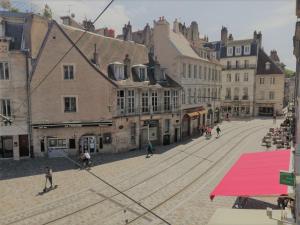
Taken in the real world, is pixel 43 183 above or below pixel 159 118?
below

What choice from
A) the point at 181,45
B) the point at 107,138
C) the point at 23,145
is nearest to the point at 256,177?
the point at 107,138

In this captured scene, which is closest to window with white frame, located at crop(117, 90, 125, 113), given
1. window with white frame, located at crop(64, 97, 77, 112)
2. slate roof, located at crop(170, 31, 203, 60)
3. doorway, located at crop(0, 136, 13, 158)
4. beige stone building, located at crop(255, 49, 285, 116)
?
window with white frame, located at crop(64, 97, 77, 112)

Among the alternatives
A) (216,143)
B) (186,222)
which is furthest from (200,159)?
(186,222)

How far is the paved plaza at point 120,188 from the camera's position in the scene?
562 inches

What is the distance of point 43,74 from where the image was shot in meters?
25.2

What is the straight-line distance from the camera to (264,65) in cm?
5634

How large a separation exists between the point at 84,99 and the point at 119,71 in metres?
4.52

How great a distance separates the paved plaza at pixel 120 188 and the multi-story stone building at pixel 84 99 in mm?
1909

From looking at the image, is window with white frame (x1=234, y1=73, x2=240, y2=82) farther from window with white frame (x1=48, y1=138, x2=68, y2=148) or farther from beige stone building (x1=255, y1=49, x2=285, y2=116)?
window with white frame (x1=48, y1=138, x2=68, y2=148)

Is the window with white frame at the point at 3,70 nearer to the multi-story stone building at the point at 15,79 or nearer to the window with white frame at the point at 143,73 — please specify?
the multi-story stone building at the point at 15,79

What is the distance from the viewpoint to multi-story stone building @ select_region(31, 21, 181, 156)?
25.4 meters

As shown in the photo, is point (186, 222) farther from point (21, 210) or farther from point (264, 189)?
point (21, 210)

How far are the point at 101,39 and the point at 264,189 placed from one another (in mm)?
23573

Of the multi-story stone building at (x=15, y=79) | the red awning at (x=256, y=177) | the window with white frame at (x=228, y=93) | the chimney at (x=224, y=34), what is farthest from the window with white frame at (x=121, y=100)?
the chimney at (x=224, y=34)
